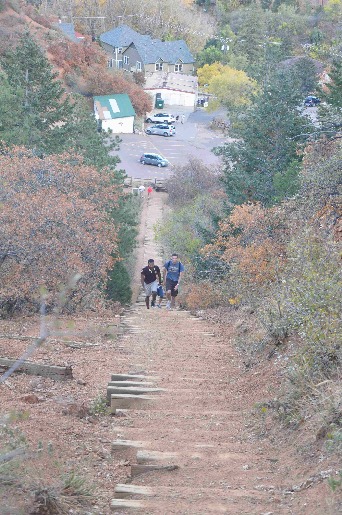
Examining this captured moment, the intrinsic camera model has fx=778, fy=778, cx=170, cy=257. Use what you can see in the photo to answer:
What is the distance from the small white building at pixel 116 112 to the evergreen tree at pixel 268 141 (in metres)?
35.0

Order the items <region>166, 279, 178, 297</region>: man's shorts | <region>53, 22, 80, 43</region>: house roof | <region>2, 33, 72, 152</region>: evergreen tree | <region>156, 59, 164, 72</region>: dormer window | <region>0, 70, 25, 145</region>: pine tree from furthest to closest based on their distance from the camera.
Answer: <region>156, 59, 164, 72</region>: dormer window, <region>53, 22, 80, 43</region>: house roof, <region>2, 33, 72, 152</region>: evergreen tree, <region>0, 70, 25, 145</region>: pine tree, <region>166, 279, 178, 297</region>: man's shorts

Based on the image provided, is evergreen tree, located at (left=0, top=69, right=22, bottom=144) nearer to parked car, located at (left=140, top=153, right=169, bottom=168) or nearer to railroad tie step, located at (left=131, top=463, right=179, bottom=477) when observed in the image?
parked car, located at (left=140, top=153, right=169, bottom=168)

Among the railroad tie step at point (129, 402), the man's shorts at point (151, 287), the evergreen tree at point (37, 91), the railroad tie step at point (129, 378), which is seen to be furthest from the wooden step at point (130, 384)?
the evergreen tree at point (37, 91)

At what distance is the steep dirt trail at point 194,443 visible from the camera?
537cm

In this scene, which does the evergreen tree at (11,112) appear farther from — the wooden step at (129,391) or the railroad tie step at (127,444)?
the railroad tie step at (127,444)

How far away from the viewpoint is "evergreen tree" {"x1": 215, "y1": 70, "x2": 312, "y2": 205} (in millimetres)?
26578

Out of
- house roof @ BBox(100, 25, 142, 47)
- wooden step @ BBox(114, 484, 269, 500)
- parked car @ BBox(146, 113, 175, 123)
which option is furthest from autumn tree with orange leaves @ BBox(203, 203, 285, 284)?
house roof @ BBox(100, 25, 142, 47)

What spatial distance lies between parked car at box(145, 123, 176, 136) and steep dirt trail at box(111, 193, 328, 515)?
171ft

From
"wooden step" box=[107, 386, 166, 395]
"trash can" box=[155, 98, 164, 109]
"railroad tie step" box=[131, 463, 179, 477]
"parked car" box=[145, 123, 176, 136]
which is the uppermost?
"railroad tie step" box=[131, 463, 179, 477]

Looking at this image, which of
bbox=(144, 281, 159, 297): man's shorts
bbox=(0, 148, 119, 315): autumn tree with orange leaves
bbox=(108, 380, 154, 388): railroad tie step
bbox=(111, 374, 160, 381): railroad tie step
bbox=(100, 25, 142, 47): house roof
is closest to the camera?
bbox=(108, 380, 154, 388): railroad tie step

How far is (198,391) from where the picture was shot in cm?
862

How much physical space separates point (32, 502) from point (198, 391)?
12.1 ft

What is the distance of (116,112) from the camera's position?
6150 cm

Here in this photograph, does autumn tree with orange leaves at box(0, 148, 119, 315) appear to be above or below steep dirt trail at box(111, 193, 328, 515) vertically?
below
